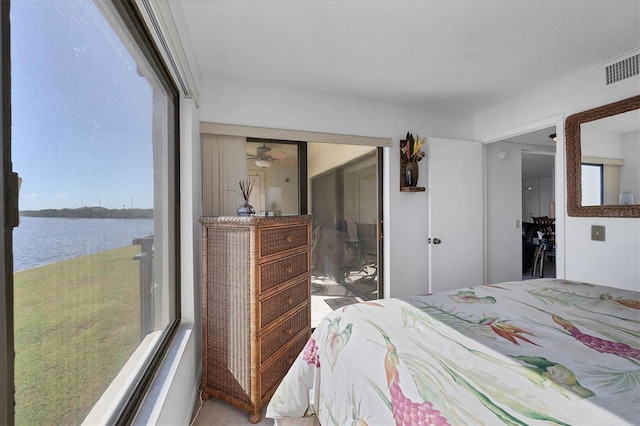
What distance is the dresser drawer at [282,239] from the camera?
162 cm

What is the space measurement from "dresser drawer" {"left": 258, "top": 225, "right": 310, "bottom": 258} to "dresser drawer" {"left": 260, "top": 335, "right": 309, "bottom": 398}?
2.38 ft

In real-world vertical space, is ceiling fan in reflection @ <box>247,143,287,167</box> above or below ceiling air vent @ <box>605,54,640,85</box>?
below

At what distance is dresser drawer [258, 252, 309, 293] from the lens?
63.7 inches

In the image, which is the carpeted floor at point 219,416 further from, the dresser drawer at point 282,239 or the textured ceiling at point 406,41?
the textured ceiling at point 406,41

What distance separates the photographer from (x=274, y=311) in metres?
1.72

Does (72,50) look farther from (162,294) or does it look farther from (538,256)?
(538,256)

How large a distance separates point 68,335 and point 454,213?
3128 millimetres

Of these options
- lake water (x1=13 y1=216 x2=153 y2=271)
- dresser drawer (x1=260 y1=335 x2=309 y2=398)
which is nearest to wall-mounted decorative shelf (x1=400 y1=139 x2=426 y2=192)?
dresser drawer (x1=260 y1=335 x2=309 y2=398)

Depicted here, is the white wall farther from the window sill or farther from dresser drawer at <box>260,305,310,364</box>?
the window sill

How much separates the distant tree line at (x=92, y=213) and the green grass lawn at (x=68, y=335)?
117 mm

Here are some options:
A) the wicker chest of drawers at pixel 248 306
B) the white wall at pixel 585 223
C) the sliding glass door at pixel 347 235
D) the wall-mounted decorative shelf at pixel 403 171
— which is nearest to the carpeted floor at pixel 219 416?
the wicker chest of drawers at pixel 248 306

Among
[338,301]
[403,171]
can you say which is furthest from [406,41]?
[338,301]

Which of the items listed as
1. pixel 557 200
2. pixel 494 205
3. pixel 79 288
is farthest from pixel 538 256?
pixel 79 288

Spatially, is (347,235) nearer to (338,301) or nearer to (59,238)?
(338,301)
